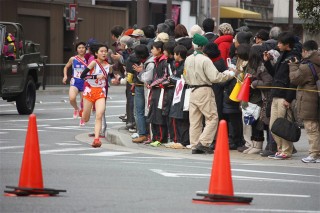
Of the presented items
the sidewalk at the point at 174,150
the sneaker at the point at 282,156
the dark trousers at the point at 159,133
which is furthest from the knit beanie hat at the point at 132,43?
the sneaker at the point at 282,156

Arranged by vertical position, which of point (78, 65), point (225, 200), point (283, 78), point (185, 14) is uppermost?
point (185, 14)

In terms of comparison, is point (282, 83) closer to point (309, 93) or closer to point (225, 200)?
point (309, 93)

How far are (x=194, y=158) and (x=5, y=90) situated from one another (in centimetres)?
1130

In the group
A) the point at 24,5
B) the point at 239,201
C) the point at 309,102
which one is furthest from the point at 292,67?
the point at 24,5

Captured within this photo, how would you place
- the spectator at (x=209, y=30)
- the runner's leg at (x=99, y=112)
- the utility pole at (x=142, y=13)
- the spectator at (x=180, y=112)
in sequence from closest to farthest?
the spectator at (x=180, y=112) < the runner's leg at (x=99, y=112) < the spectator at (x=209, y=30) < the utility pole at (x=142, y=13)

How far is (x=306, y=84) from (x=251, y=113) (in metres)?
1.54

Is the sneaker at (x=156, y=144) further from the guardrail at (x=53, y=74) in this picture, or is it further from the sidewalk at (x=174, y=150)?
the guardrail at (x=53, y=74)

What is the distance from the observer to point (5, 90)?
29.0 metres

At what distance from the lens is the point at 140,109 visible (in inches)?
864

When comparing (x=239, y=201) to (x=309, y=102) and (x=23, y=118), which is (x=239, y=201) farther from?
(x=23, y=118)

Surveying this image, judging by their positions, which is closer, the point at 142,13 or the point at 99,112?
the point at 99,112

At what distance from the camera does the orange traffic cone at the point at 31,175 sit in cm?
1227

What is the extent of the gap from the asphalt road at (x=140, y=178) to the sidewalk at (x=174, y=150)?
0.02 metres

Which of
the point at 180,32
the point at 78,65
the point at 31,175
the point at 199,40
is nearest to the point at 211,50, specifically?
the point at 199,40
